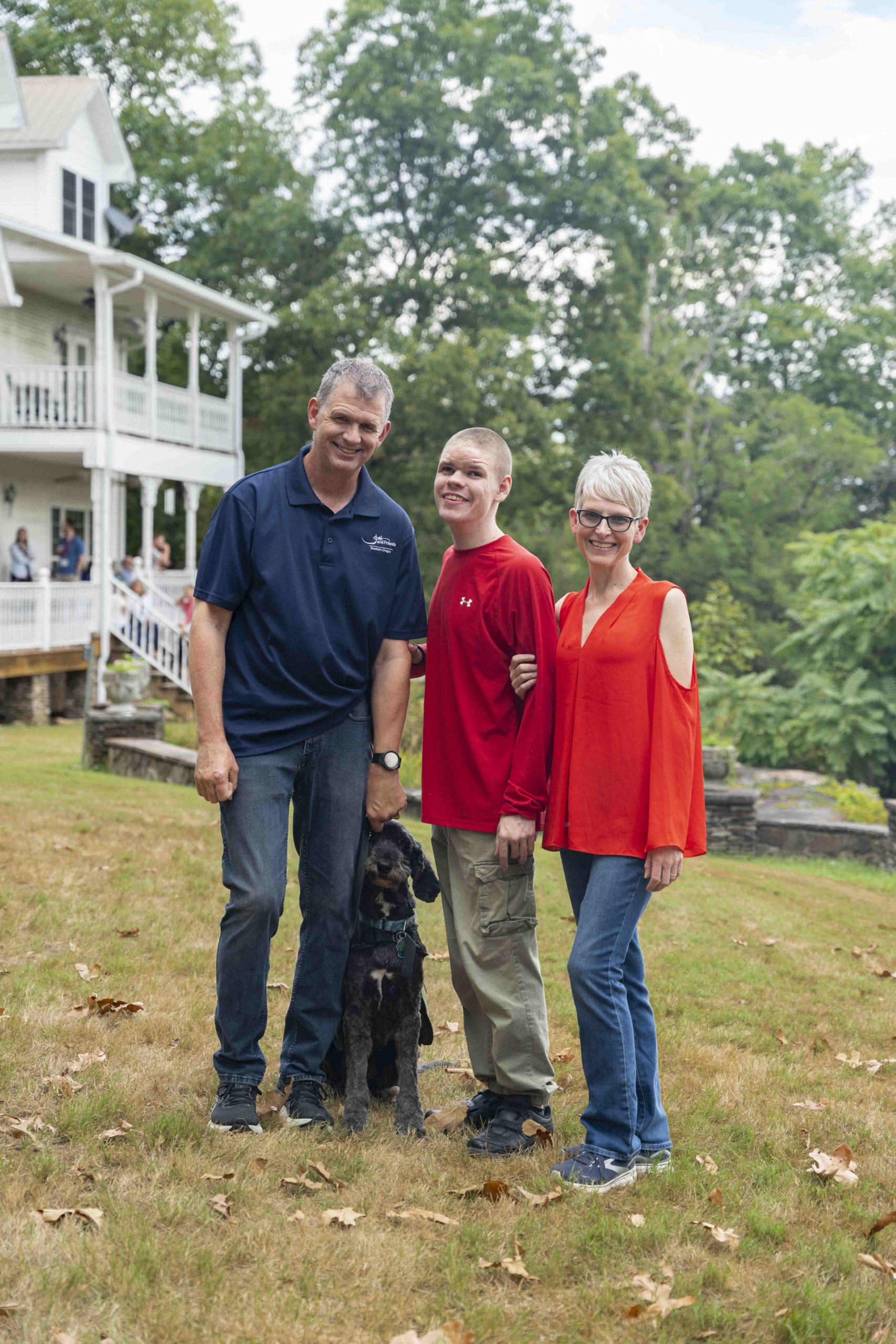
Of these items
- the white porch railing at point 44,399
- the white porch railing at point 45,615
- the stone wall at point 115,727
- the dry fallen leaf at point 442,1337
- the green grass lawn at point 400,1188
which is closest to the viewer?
the dry fallen leaf at point 442,1337

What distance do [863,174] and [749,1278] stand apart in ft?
143

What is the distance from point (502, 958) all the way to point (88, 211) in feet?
77.5

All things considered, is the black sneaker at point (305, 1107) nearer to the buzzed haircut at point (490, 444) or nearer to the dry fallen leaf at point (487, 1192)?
the dry fallen leaf at point (487, 1192)

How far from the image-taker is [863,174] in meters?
40.7

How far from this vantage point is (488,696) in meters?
3.82

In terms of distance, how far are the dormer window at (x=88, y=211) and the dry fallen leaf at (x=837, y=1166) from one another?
2363 cm

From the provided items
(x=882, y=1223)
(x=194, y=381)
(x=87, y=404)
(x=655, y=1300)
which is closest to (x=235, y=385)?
(x=194, y=381)

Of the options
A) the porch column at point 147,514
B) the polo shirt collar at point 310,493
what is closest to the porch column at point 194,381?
the porch column at point 147,514

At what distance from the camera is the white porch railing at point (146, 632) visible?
63.5 ft

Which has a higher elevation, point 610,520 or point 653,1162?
point 610,520

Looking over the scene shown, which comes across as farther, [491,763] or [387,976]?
[387,976]

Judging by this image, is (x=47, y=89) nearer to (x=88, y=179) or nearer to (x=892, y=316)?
(x=88, y=179)

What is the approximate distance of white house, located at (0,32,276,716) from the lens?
1948cm

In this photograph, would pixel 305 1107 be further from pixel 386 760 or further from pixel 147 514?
pixel 147 514
